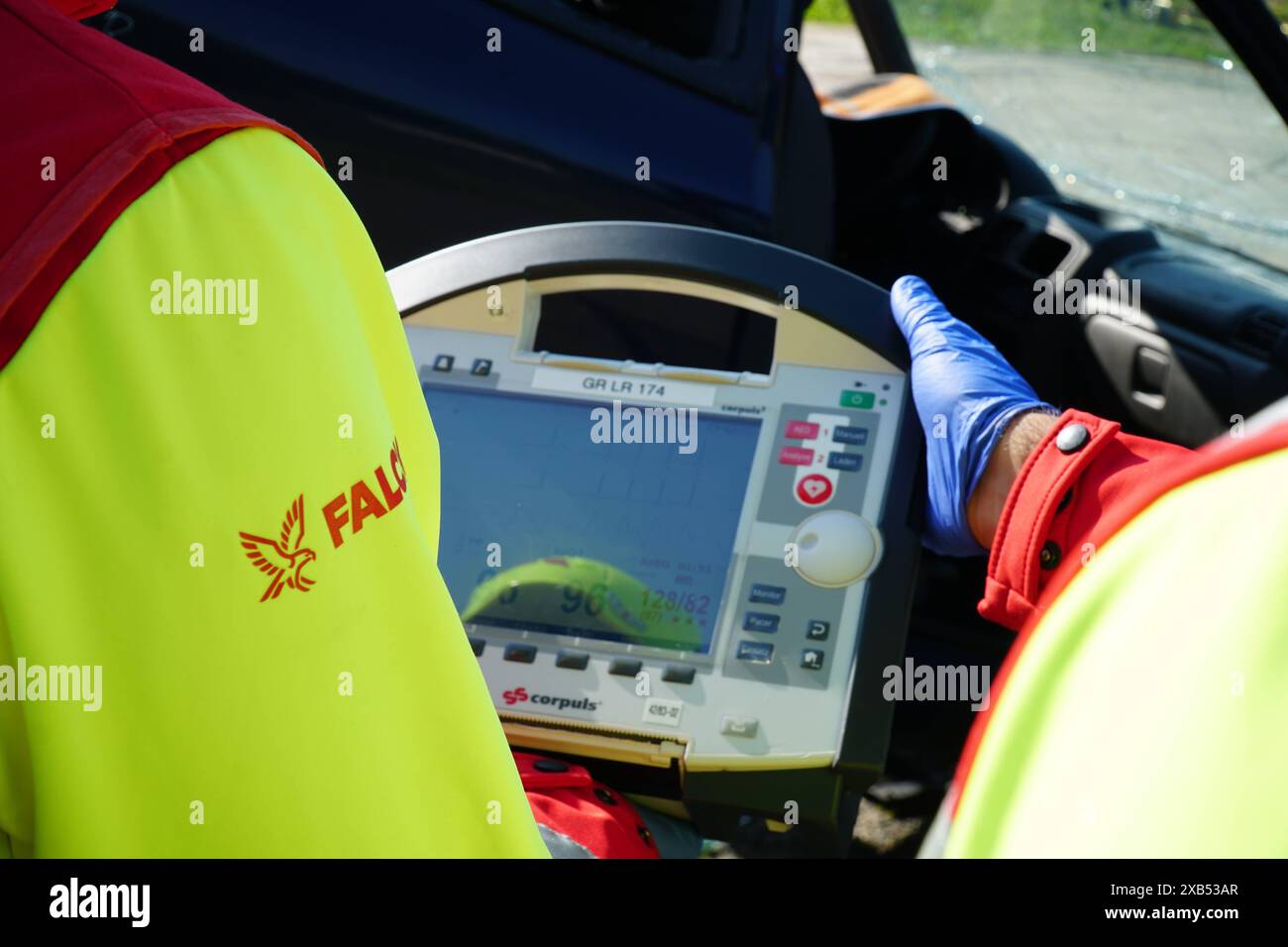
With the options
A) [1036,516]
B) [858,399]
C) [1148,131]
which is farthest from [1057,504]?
[1148,131]

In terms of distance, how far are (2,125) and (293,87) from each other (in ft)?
5.51

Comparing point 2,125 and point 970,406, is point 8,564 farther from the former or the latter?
point 970,406

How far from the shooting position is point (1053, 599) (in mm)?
504

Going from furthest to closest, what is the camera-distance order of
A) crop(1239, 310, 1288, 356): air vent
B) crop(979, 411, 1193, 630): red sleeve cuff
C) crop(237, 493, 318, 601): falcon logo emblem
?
crop(1239, 310, 1288, 356): air vent
crop(979, 411, 1193, 630): red sleeve cuff
crop(237, 493, 318, 601): falcon logo emblem

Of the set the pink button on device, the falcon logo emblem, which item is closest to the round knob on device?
the pink button on device

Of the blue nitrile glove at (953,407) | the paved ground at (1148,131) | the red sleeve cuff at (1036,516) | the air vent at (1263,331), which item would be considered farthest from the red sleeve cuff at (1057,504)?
the paved ground at (1148,131)

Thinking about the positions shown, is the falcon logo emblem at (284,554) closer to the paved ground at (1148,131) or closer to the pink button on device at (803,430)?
the pink button on device at (803,430)

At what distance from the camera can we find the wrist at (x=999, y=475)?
4.83 ft

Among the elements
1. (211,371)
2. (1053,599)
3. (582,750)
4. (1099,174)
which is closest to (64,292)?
(211,371)

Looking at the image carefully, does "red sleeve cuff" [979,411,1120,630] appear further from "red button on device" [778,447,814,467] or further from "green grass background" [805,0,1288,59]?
"green grass background" [805,0,1288,59]

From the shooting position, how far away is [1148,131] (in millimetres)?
3047

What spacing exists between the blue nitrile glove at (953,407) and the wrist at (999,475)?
0.03 feet

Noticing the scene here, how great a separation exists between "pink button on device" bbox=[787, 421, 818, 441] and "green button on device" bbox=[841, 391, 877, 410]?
0.15ft

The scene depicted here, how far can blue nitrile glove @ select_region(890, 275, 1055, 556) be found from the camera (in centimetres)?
147
